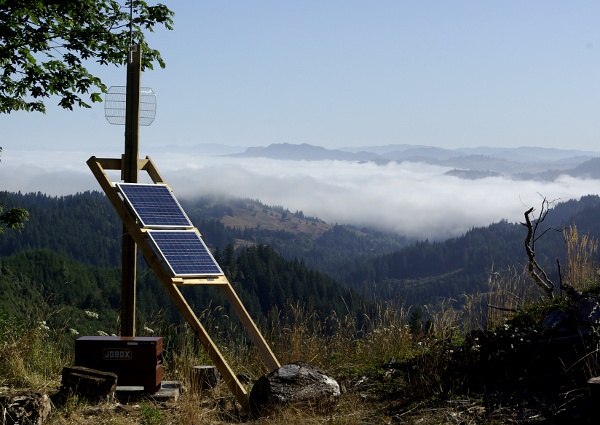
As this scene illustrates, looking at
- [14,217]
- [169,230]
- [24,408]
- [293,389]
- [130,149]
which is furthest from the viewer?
[14,217]

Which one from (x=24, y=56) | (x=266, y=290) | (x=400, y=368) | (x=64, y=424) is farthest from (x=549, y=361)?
(x=266, y=290)

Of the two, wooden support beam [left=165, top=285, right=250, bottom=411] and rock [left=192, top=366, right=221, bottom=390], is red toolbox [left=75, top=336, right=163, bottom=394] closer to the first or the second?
wooden support beam [left=165, top=285, right=250, bottom=411]

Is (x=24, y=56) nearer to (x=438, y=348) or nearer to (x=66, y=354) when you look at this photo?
(x=66, y=354)

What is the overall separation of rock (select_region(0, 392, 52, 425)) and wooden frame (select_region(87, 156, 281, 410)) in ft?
4.98

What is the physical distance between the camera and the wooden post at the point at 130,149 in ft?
29.1

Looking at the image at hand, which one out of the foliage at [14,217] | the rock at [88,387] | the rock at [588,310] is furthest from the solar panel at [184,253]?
the foliage at [14,217]

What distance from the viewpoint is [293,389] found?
766 cm

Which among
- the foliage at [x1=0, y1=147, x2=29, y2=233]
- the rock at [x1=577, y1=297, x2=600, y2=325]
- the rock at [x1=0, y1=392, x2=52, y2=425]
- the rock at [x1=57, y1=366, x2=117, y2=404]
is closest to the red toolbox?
the rock at [x1=57, y1=366, x2=117, y2=404]

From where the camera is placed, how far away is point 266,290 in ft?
451

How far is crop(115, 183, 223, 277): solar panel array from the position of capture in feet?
25.4

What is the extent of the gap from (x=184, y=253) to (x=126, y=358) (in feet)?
4.35

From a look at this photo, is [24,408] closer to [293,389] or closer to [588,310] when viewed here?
[293,389]

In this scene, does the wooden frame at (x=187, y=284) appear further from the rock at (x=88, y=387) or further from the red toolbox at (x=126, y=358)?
the rock at (x=88, y=387)

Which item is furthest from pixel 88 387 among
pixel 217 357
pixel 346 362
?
pixel 346 362
